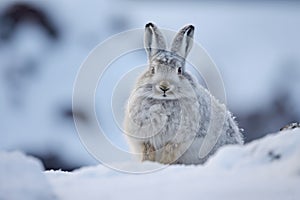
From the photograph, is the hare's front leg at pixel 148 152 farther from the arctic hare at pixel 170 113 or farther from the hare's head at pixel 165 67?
the hare's head at pixel 165 67

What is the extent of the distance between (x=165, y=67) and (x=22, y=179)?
1112mm

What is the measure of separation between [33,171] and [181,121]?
1019mm

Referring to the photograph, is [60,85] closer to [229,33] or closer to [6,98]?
[6,98]

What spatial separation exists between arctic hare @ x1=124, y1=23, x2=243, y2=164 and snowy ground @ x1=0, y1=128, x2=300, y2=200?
0.76 m

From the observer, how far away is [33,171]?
1915 millimetres

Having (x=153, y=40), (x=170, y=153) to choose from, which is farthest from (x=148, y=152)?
(x=153, y=40)

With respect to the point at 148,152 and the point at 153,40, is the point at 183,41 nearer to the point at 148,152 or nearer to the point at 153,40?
the point at 153,40

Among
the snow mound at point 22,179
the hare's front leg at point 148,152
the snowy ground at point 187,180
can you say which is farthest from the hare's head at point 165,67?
the snow mound at point 22,179

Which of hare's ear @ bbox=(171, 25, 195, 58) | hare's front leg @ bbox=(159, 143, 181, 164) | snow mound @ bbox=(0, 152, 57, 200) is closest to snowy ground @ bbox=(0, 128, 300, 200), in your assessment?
snow mound @ bbox=(0, 152, 57, 200)

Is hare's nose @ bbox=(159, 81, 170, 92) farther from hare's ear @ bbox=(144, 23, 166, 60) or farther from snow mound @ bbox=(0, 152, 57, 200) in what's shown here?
snow mound @ bbox=(0, 152, 57, 200)

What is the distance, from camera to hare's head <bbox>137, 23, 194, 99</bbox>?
283 centimetres

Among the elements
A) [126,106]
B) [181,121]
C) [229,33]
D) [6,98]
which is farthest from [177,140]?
[229,33]

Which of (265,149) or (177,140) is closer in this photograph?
(265,149)

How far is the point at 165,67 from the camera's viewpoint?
286 centimetres
